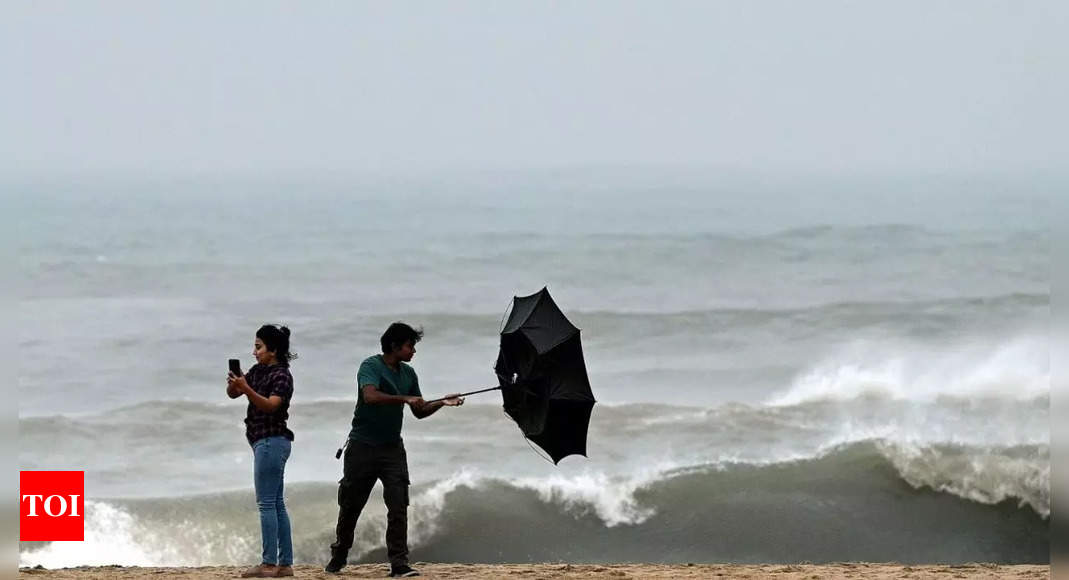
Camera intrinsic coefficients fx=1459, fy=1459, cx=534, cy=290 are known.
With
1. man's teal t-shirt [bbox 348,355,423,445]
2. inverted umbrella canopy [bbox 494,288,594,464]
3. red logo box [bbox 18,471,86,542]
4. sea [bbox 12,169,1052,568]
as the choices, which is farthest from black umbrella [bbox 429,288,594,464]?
red logo box [bbox 18,471,86,542]

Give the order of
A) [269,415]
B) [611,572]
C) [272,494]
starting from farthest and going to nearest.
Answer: [611,572] < [272,494] < [269,415]

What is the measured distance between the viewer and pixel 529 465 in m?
15.3

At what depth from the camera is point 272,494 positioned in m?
7.88

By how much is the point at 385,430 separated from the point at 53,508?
5.89 metres

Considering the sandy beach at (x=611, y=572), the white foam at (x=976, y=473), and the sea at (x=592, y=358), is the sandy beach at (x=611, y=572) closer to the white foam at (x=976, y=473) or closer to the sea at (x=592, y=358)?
the sea at (x=592, y=358)

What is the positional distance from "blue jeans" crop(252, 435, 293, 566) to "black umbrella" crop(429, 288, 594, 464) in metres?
1.26

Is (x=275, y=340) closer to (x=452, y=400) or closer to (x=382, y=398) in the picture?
(x=382, y=398)

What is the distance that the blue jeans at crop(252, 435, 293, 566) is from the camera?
7.80 metres

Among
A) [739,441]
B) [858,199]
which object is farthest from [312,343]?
[858,199]

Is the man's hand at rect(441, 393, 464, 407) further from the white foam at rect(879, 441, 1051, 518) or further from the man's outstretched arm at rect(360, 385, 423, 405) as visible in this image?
the white foam at rect(879, 441, 1051, 518)

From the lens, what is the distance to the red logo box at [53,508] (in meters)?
11.4

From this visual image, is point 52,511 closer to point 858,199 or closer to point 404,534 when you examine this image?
point 404,534

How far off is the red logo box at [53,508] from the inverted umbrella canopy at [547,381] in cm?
418

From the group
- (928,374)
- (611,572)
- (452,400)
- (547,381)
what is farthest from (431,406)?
(928,374)
